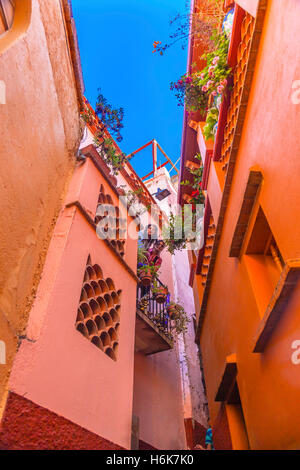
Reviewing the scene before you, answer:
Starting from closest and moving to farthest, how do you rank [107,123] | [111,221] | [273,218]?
[273,218] → [111,221] → [107,123]

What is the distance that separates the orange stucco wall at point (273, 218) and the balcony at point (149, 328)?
228 centimetres

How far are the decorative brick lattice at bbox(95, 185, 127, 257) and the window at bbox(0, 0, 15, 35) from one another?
2.40 metres

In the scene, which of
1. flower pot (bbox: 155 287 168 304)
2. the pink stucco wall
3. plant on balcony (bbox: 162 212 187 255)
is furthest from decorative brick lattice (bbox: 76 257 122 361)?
plant on balcony (bbox: 162 212 187 255)

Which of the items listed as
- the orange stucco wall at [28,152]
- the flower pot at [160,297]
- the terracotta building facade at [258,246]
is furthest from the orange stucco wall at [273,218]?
the flower pot at [160,297]

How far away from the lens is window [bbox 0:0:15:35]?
280cm

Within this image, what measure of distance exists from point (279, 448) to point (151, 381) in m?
4.68

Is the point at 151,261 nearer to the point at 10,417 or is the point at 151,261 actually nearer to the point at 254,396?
the point at 254,396

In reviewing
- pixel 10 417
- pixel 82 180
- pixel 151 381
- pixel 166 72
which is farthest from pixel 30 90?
pixel 166 72

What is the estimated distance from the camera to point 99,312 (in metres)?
3.58

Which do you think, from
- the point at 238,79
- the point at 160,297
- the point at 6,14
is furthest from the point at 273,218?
the point at 160,297

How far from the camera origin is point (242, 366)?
368 cm

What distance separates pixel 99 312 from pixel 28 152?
1.98 meters

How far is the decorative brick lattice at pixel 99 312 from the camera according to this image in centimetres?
329

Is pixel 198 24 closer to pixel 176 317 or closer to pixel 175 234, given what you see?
pixel 175 234
